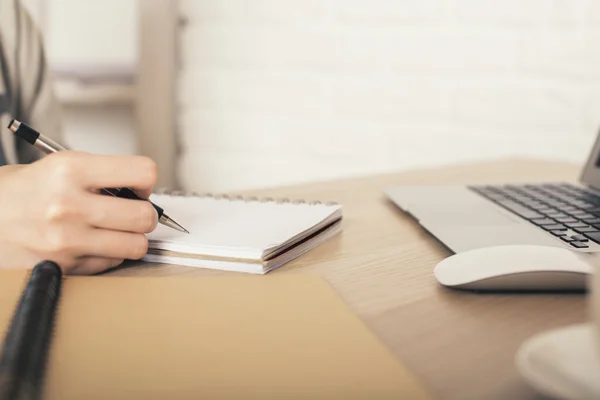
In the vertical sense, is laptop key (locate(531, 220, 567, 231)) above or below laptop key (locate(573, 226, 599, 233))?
below

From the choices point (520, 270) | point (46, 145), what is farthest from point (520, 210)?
point (46, 145)

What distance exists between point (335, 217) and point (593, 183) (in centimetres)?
37

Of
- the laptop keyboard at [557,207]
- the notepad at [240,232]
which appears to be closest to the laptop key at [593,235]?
the laptop keyboard at [557,207]

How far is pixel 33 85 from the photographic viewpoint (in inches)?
46.3

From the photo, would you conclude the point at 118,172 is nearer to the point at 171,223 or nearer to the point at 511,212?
the point at 171,223

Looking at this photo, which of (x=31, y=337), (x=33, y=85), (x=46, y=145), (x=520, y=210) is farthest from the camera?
(x=33, y=85)

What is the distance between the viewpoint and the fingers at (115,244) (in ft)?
1.73

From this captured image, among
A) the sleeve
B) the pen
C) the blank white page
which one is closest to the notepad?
the blank white page

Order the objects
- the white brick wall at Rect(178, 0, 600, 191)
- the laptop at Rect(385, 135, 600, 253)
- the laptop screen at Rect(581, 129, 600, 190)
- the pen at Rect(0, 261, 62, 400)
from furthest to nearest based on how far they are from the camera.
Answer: the white brick wall at Rect(178, 0, 600, 191)
the laptop screen at Rect(581, 129, 600, 190)
the laptop at Rect(385, 135, 600, 253)
the pen at Rect(0, 261, 62, 400)

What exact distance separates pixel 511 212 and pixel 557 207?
0.05 metres

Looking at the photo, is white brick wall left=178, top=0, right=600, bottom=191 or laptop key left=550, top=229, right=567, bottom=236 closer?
laptop key left=550, top=229, right=567, bottom=236

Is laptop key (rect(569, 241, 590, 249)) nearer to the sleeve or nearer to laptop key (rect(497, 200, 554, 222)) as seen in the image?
laptop key (rect(497, 200, 554, 222))

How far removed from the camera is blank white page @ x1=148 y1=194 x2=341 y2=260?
22.1 inches

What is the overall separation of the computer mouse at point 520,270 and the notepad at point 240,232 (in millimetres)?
136
